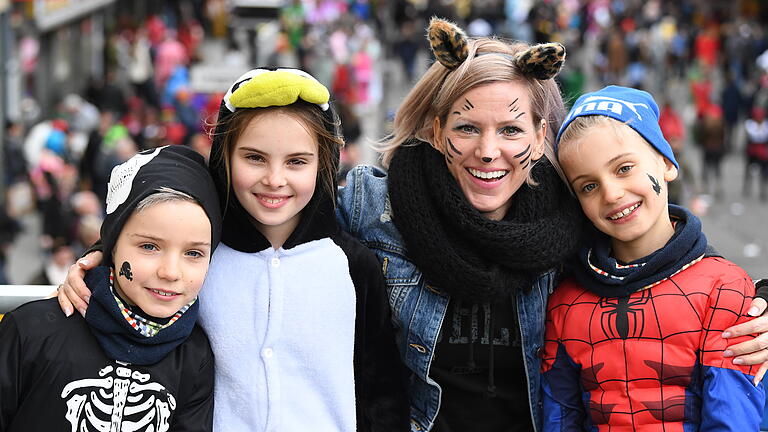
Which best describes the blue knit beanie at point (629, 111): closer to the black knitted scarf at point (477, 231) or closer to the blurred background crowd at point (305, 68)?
the black knitted scarf at point (477, 231)

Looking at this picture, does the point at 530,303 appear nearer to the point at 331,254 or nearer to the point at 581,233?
the point at 581,233

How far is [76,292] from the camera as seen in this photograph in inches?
111

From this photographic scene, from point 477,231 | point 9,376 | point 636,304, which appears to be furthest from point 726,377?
point 9,376

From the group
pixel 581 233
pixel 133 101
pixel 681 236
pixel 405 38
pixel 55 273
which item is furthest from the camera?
pixel 405 38

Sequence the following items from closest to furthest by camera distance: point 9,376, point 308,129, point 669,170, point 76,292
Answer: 1. point 9,376
2. point 76,292
3. point 308,129
4. point 669,170

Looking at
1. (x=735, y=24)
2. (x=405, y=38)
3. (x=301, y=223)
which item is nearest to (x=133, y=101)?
(x=405, y=38)

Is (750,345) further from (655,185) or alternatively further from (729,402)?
(655,185)

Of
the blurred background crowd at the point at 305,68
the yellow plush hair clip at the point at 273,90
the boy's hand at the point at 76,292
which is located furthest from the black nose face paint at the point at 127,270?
the blurred background crowd at the point at 305,68

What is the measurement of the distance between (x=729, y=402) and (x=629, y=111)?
934 millimetres

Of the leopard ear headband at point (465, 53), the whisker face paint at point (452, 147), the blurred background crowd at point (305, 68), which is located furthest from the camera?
the blurred background crowd at point (305, 68)

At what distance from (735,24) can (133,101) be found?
1889cm

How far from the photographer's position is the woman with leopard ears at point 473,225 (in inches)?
119

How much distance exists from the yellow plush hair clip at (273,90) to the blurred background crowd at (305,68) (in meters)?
0.74

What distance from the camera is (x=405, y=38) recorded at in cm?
2534
